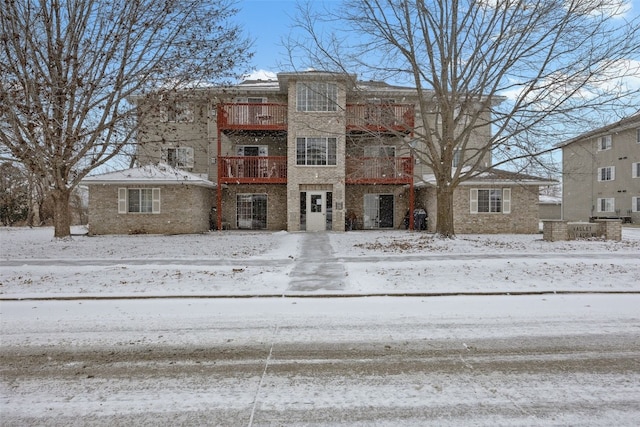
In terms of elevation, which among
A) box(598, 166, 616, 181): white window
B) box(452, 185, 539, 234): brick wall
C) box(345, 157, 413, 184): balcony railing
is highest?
box(598, 166, 616, 181): white window

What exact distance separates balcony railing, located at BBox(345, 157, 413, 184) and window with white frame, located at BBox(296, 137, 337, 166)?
111 centimetres

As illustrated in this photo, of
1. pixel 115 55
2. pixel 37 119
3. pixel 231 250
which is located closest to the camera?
pixel 37 119

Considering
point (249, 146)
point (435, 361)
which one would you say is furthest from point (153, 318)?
point (249, 146)

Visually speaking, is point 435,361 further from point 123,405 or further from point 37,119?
point 37,119

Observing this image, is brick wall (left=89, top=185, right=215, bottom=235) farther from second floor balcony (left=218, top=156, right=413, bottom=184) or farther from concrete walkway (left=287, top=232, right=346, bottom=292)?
concrete walkway (left=287, top=232, right=346, bottom=292)

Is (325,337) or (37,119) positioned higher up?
(37,119)

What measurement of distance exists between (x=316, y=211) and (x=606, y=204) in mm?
26314

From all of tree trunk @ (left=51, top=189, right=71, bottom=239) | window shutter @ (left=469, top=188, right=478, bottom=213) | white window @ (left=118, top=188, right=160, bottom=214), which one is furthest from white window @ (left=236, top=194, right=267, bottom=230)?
window shutter @ (left=469, top=188, right=478, bottom=213)

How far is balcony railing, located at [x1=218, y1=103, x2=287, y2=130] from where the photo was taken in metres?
21.4

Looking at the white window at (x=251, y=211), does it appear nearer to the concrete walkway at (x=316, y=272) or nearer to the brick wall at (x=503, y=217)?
the brick wall at (x=503, y=217)

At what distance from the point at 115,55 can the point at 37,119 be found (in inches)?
141

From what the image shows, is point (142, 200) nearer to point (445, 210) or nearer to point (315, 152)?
point (315, 152)

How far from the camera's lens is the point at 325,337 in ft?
15.8

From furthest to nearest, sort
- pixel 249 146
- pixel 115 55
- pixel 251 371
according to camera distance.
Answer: pixel 249 146
pixel 115 55
pixel 251 371
